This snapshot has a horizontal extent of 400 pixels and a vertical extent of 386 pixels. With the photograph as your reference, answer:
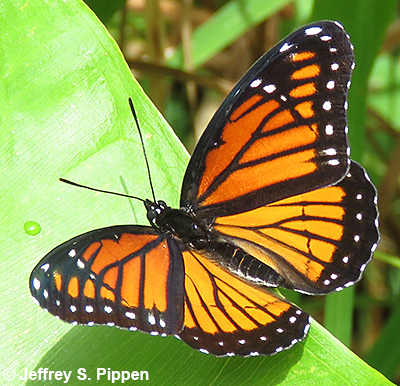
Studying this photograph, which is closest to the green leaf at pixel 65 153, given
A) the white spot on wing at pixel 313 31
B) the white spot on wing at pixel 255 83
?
the white spot on wing at pixel 255 83

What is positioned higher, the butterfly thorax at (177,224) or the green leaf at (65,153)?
the green leaf at (65,153)

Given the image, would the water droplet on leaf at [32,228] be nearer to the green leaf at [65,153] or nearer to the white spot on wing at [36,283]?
the green leaf at [65,153]

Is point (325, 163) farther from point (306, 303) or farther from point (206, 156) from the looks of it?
point (306, 303)

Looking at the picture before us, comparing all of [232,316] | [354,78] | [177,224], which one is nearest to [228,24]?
[354,78]

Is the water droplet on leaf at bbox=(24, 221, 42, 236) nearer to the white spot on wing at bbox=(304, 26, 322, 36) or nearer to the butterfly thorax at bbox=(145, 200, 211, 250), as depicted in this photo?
the butterfly thorax at bbox=(145, 200, 211, 250)

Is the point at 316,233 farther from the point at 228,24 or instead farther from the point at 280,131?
the point at 228,24
